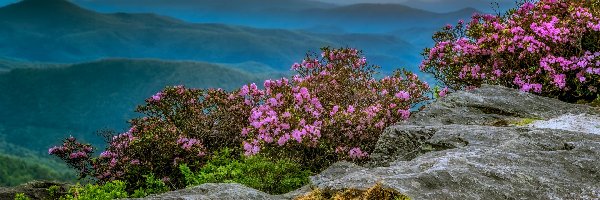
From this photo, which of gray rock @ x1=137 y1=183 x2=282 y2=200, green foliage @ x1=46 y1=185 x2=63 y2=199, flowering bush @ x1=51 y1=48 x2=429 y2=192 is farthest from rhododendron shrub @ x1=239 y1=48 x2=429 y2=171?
gray rock @ x1=137 y1=183 x2=282 y2=200

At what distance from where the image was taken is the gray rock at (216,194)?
242 inches

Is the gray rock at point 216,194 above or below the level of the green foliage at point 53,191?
below

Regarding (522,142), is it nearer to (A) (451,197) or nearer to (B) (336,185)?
(A) (451,197)

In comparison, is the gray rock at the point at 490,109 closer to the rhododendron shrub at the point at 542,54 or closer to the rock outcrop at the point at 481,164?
the rock outcrop at the point at 481,164

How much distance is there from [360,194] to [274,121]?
883 cm

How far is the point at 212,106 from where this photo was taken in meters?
18.5

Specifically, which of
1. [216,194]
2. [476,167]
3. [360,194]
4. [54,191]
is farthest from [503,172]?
[54,191]

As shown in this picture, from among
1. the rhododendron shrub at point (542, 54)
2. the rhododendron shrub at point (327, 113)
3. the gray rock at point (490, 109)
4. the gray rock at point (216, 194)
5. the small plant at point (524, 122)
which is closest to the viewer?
the gray rock at point (216, 194)

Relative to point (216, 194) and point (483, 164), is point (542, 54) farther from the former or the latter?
point (216, 194)

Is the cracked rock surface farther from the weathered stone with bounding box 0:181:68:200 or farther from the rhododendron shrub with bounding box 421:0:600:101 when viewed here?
the weathered stone with bounding box 0:181:68:200

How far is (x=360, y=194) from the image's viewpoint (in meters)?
5.37

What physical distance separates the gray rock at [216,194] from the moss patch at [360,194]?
86cm

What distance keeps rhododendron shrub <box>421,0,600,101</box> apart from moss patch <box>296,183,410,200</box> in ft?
37.5

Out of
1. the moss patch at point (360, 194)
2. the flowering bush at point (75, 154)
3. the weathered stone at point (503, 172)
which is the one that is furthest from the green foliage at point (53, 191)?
the moss patch at point (360, 194)
